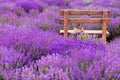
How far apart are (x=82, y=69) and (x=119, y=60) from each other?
1.40 feet

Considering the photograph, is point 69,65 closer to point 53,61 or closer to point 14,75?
point 53,61

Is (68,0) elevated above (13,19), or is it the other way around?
(13,19)

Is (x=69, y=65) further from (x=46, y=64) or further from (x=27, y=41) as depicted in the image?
(x=27, y=41)

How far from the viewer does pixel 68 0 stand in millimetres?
14484

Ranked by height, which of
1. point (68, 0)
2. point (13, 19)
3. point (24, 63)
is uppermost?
point (24, 63)

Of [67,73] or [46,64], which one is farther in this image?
[46,64]

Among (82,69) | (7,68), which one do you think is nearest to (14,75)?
(7,68)

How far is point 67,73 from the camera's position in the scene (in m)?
2.42

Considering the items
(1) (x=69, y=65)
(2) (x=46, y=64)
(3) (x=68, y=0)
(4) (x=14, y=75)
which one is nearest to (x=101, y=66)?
(1) (x=69, y=65)

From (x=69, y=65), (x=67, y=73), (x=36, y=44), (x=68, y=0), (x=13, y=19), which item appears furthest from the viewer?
(x=68, y=0)

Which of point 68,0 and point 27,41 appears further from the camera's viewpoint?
point 68,0

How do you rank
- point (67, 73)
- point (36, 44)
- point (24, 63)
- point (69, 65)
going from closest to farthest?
point (67, 73)
point (69, 65)
point (24, 63)
point (36, 44)

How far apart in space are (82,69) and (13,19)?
195 inches

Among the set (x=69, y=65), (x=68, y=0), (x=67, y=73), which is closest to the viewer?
(x=67, y=73)
